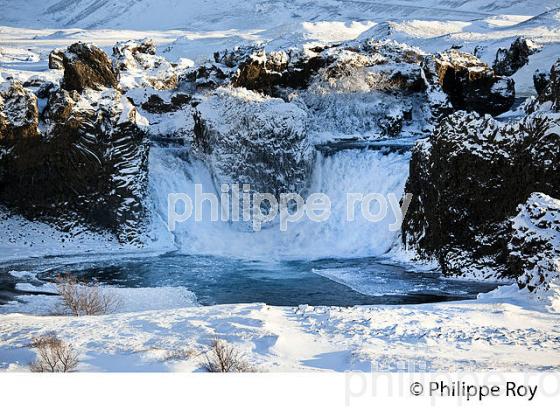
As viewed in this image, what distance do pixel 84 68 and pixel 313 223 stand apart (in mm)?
10176

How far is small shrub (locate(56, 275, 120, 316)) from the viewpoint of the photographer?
1417 cm

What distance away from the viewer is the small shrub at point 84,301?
14.2 metres

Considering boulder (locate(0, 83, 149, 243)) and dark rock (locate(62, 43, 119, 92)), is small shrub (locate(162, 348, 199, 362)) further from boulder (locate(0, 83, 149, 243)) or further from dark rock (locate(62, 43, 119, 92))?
dark rock (locate(62, 43, 119, 92))

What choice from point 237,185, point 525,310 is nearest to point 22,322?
point 525,310

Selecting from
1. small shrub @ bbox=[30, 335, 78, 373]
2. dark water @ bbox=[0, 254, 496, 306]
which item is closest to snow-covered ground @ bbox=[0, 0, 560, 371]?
small shrub @ bbox=[30, 335, 78, 373]

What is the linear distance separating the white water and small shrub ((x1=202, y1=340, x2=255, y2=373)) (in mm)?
14521

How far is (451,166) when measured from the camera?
2002cm

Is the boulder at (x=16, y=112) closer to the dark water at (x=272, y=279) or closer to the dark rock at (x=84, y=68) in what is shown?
the dark rock at (x=84, y=68)

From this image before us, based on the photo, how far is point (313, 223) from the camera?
25500 mm

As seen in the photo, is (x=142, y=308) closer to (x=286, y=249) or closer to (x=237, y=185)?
(x=286, y=249)

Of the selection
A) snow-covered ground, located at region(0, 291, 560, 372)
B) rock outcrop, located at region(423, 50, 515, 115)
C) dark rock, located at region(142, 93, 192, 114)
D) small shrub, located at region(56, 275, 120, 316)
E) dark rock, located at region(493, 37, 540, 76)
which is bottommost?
small shrub, located at region(56, 275, 120, 316)

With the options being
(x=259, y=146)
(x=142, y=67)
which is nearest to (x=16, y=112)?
(x=259, y=146)

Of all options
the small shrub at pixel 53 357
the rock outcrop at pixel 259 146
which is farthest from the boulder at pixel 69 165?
the small shrub at pixel 53 357

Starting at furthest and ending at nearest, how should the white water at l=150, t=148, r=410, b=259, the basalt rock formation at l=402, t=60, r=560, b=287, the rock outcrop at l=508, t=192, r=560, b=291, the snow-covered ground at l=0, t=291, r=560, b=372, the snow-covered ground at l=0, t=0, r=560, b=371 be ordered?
the white water at l=150, t=148, r=410, b=259, the basalt rock formation at l=402, t=60, r=560, b=287, the rock outcrop at l=508, t=192, r=560, b=291, the snow-covered ground at l=0, t=0, r=560, b=371, the snow-covered ground at l=0, t=291, r=560, b=372
